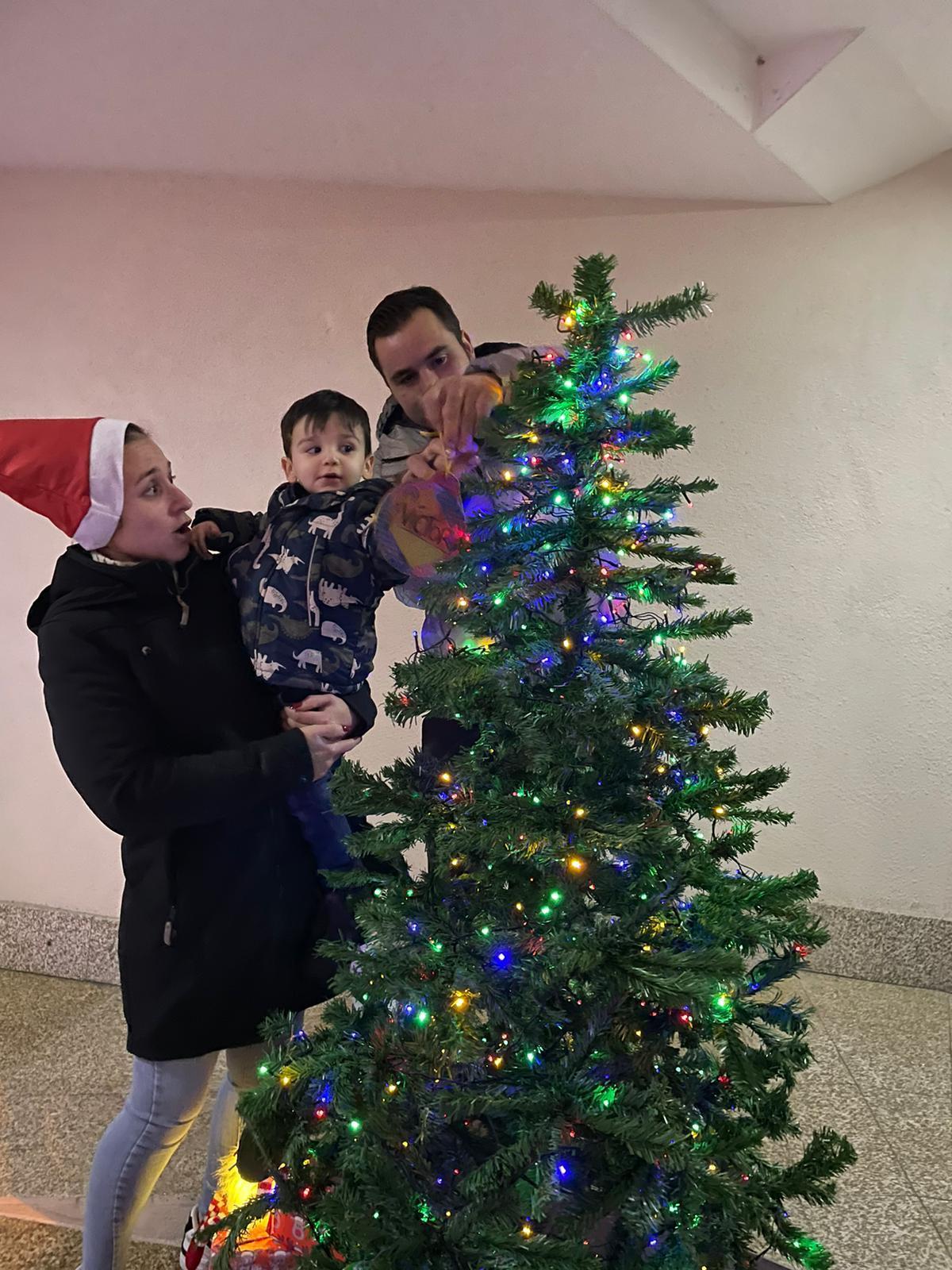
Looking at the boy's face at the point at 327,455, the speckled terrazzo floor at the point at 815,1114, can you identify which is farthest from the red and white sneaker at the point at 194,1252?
the boy's face at the point at 327,455

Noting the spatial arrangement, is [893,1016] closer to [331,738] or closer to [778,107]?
[331,738]

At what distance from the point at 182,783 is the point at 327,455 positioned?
52 cm

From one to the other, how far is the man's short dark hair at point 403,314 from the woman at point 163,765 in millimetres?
414

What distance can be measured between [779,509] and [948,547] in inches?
17.7

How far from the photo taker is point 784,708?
7.82 feet

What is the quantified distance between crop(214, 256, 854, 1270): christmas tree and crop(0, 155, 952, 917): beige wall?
135 centimetres

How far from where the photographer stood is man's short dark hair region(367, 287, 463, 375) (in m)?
A: 1.41

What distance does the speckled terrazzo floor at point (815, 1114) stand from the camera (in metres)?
1.58

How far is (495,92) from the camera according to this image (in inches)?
70.3

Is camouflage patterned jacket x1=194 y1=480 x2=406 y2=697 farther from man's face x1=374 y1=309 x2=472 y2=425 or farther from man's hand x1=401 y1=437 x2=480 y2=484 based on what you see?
man's face x1=374 y1=309 x2=472 y2=425

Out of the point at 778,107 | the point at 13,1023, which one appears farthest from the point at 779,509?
the point at 13,1023

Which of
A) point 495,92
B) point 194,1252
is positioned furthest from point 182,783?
point 495,92

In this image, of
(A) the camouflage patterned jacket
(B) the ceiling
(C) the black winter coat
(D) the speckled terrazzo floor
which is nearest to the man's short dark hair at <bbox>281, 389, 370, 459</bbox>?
(A) the camouflage patterned jacket

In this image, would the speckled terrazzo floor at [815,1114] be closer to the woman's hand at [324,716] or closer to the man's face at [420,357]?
the woman's hand at [324,716]
